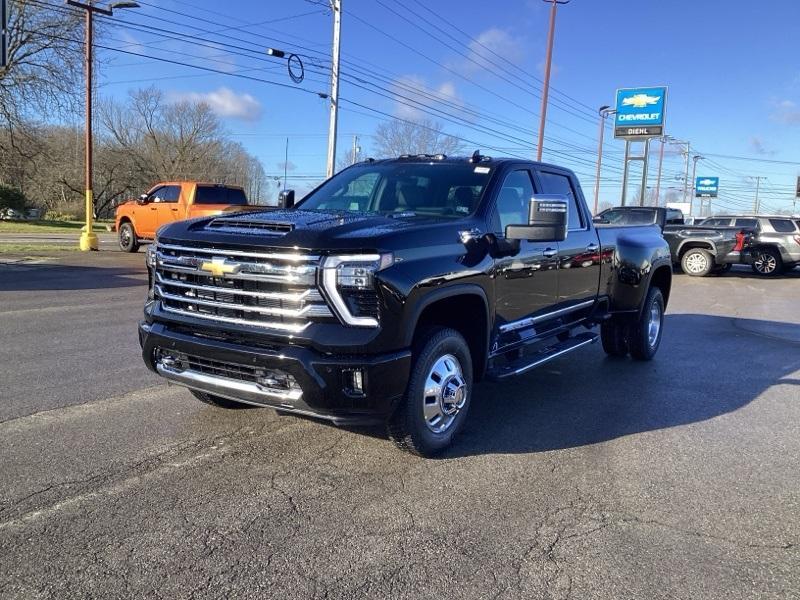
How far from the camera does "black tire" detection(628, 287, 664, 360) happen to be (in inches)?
286

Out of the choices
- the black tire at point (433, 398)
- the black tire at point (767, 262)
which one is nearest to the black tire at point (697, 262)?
the black tire at point (767, 262)

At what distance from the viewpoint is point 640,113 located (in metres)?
39.9

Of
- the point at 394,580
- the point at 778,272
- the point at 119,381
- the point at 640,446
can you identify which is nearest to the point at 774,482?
the point at 640,446

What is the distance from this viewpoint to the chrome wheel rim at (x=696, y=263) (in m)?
19.6

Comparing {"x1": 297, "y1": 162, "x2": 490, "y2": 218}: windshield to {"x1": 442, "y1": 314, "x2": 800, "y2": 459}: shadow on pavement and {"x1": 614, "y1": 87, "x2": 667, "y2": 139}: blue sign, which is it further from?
{"x1": 614, "y1": 87, "x2": 667, "y2": 139}: blue sign

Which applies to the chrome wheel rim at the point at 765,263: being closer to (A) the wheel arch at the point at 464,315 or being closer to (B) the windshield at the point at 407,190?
(B) the windshield at the point at 407,190

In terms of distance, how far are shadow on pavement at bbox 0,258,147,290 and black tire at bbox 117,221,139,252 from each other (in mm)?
4054

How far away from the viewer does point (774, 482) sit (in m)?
4.03

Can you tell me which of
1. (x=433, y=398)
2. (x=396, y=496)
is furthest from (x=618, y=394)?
(x=396, y=496)

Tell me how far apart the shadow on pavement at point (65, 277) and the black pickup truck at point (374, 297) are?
27.0ft

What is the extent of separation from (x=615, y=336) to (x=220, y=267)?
5.14 metres

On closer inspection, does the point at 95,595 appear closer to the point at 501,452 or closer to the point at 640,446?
the point at 501,452

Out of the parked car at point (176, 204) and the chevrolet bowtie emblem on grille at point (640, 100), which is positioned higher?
the chevrolet bowtie emblem on grille at point (640, 100)

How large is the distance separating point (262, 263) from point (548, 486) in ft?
6.93
